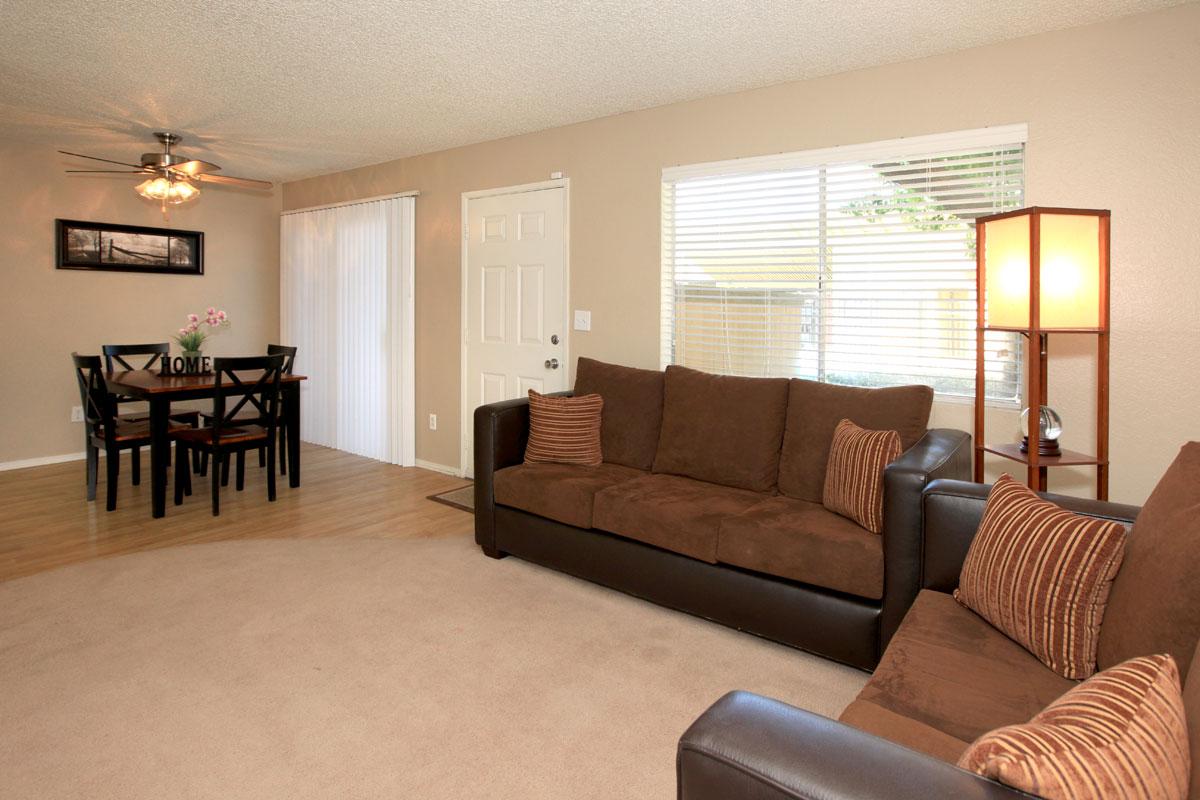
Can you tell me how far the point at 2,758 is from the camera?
2.00 meters

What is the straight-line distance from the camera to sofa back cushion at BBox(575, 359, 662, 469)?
3.69 metres

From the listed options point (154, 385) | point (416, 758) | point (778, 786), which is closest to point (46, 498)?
point (154, 385)

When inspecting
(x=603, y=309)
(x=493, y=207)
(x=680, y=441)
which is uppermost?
(x=493, y=207)

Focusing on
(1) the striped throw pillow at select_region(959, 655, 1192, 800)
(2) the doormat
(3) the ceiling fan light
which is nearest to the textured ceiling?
(3) the ceiling fan light

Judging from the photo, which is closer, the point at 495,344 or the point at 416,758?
the point at 416,758

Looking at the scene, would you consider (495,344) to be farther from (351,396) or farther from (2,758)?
(2,758)

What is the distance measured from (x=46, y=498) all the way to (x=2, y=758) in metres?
3.23

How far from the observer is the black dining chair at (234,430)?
4.31m

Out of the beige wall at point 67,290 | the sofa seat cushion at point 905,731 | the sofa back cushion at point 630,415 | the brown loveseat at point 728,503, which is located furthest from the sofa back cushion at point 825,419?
the beige wall at point 67,290

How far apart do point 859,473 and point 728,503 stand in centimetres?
56

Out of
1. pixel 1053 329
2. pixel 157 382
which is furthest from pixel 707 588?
pixel 157 382

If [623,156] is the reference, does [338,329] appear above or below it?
below

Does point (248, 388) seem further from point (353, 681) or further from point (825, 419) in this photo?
point (825, 419)

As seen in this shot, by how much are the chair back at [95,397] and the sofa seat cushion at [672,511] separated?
3.22 metres
